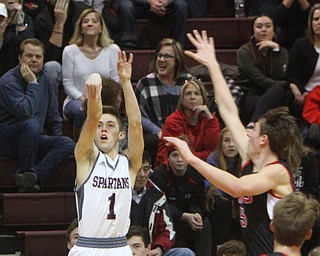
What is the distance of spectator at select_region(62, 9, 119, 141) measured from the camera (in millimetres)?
9359

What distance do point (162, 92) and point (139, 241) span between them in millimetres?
2315

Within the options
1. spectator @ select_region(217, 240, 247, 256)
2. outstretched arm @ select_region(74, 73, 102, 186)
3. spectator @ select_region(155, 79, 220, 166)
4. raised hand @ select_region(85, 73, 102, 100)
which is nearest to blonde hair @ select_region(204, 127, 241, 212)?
spectator @ select_region(155, 79, 220, 166)

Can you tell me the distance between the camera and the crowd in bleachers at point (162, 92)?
8508 millimetres

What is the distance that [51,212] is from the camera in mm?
8758

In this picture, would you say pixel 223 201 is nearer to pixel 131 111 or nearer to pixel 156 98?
pixel 156 98

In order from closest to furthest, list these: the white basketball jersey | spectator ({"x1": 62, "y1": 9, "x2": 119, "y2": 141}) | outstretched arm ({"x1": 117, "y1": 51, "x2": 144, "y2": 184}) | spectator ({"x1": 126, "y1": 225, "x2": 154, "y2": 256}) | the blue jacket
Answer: the white basketball jersey < outstretched arm ({"x1": 117, "y1": 51, "x2": 144, "y2": 184}) < spectator ({"x1": 126, "y1": 225, "x2": 154, "y2": 256}) < the blue jacket < spectator ({"x1": 62, "y1": 9, "x2": 119, "y2": 141})

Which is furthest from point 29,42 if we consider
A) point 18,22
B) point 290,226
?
point 290,226

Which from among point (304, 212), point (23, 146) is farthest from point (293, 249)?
point (23, 146)

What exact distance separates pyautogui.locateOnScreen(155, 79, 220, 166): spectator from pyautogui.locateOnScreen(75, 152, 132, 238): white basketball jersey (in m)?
2.70

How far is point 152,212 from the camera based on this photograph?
811 centimetres

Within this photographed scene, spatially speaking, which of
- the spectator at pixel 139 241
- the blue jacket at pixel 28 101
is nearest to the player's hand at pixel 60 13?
the blue jacket at pixel 28 101

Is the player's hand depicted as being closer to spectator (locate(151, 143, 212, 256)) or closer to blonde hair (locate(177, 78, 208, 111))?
blonde hair (locate(177, 78, 208, 111))

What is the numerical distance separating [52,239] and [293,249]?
3961 mm

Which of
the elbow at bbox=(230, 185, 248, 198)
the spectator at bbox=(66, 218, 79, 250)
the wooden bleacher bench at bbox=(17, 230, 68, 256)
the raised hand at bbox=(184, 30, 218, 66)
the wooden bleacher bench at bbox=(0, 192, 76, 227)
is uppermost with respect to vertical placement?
the raised hand at bbox=(184, 30, 218, 66)
